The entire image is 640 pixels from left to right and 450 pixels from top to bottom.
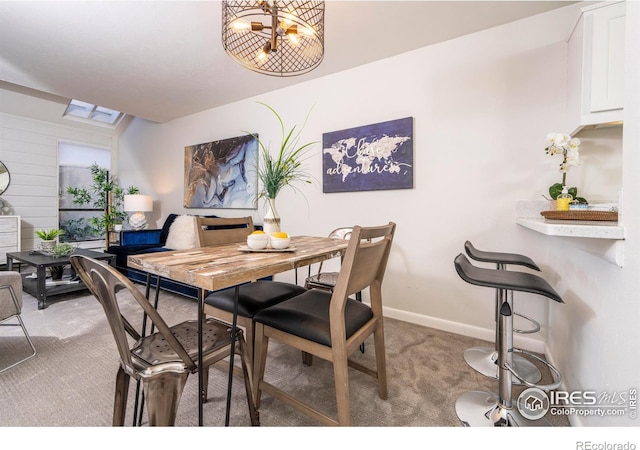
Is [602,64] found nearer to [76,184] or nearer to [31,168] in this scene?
[31,168]

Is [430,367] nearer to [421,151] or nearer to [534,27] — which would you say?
[421,151]

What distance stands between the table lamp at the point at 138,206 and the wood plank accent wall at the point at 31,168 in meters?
1.60

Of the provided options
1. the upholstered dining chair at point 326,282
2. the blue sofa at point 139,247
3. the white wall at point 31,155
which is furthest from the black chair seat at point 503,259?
the white wall at point 31,155

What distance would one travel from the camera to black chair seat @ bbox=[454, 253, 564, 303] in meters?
1.05

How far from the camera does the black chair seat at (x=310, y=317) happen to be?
3.78ft

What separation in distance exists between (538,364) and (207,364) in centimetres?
207

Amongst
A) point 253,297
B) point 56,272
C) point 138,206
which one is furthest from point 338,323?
point 138,206

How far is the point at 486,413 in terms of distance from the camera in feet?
4.35

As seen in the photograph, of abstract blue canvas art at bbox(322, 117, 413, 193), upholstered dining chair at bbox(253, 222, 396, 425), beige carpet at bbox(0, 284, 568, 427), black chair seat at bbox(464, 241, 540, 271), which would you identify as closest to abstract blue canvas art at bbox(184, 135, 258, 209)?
A: abstract blue canvas art at bbox(322, 117, 413, 193)

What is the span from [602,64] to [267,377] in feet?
8.25

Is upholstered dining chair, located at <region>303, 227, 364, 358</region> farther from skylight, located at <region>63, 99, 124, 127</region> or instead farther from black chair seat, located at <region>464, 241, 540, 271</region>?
skylight, located at <region>63, 99, 124, 127</region>

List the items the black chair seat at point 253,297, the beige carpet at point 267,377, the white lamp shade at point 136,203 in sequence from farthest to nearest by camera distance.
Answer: the white lamp shade at point 136,203
the black chair seat at point 253,297
the beige carpet at point 267,377

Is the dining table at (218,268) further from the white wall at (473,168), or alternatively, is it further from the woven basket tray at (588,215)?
the white wall at (473,168)
